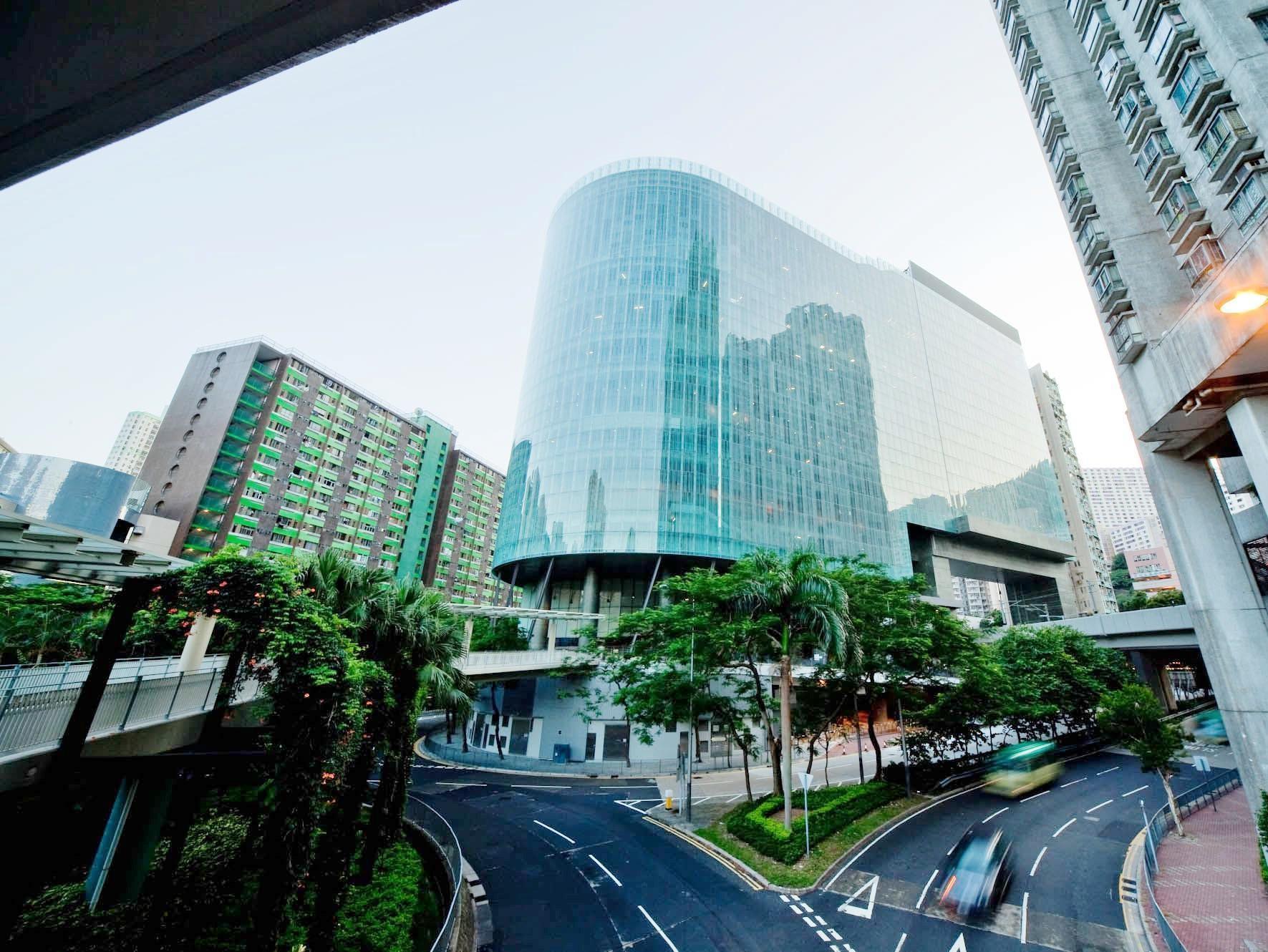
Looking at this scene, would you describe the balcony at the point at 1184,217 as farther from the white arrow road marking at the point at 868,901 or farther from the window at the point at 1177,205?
the white arrow road marking at the point at 868,901

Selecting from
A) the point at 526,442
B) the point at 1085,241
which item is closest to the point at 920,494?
the point at 526,442

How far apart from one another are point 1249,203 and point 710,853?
1118 inches

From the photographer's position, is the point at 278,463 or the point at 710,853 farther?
the point at 278,463

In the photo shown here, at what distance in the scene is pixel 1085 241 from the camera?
2295 centimetres

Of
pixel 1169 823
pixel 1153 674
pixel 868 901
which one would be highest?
pixel 1153 674

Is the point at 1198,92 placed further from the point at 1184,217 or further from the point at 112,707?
the point at 112,707

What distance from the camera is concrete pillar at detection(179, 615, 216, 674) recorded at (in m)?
17.9

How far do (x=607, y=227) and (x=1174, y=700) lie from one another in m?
84.3

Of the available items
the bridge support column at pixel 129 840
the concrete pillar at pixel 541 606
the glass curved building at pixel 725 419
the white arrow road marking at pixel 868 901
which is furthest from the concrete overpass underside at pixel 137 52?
the glass curved building at pixel 725 419

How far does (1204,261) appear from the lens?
57.2ft

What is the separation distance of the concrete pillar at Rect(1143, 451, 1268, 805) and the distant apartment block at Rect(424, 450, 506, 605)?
9314cm

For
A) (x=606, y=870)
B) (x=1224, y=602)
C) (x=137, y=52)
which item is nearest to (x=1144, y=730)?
(x=1224, y=602)

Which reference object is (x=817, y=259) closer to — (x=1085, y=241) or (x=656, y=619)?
(x=1085, y=241)

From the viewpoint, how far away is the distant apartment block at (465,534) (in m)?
104
